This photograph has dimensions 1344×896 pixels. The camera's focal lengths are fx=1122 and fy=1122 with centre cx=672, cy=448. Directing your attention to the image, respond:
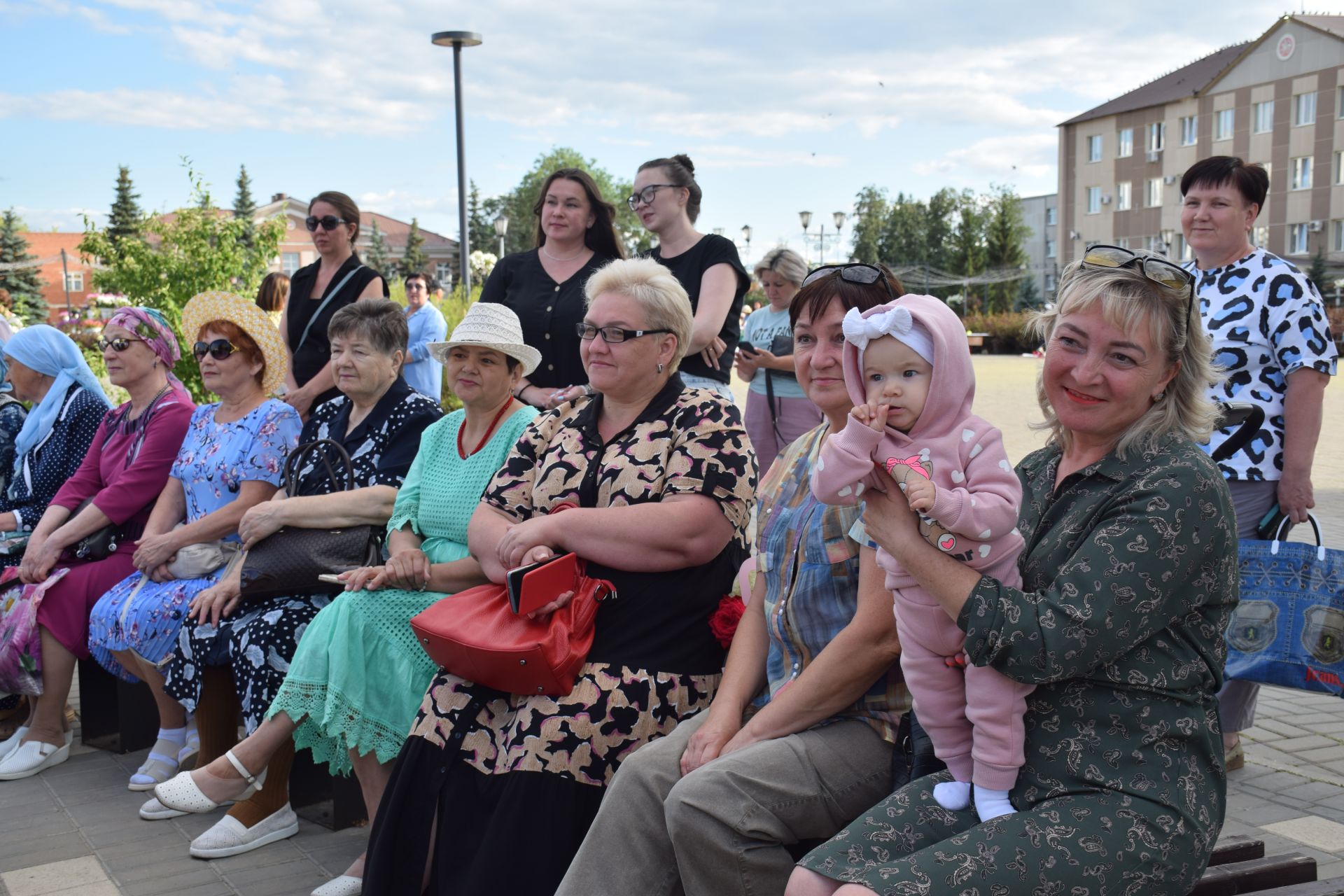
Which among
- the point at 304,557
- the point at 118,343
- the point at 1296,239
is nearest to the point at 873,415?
the point at 304,557

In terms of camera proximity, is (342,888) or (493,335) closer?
(342,888)

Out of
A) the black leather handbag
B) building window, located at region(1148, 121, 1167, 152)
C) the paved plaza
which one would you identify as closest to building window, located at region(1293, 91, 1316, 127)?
building window, located at region(1148, 121, 1167, 152)

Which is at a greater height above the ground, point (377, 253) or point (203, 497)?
point (377, 253)

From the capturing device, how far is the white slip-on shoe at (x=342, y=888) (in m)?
3.41

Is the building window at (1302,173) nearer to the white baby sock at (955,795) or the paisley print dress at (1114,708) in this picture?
the paisley print dress at (1114,708)

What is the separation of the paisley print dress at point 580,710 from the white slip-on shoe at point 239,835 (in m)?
1.02

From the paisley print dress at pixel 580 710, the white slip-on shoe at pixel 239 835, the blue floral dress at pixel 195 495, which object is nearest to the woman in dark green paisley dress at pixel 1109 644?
the paisley print dress at pixel 580 710

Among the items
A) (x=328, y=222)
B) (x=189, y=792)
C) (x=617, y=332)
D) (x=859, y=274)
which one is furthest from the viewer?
(x=328, y=222)

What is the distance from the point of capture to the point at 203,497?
4.68 metres

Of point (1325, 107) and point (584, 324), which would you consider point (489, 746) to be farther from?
point (1325, 107)

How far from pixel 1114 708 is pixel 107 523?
444 cm

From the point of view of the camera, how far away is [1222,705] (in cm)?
404

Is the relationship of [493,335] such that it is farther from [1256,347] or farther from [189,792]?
[1256,347]

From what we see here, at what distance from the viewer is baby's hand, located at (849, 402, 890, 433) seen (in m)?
2.01
